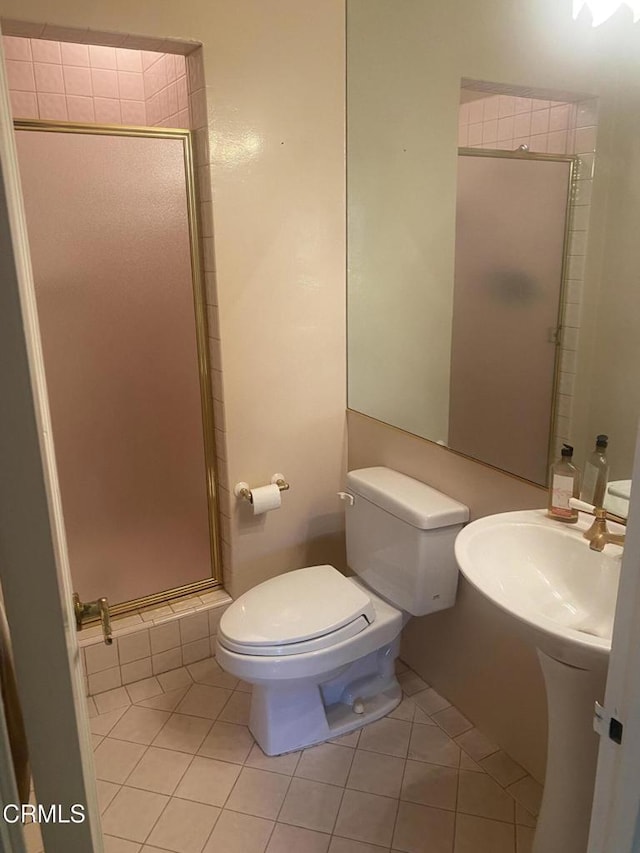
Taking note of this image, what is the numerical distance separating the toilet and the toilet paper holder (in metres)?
0.31

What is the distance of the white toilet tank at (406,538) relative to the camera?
2.01 m

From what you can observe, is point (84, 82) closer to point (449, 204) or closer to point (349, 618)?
point (449, 204)

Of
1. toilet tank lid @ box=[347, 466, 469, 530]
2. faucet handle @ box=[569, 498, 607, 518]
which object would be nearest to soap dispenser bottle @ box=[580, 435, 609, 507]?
faucet handle @ box=[569, 498, 607, 518]

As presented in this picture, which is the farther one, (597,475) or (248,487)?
(248,487)

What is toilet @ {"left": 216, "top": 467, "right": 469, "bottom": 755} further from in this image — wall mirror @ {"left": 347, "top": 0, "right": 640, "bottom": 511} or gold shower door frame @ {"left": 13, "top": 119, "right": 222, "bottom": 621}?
gold shower door frame @ {"left": 13, "top": 119, "right": 222, "bottom": 621}

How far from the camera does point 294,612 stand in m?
2.01

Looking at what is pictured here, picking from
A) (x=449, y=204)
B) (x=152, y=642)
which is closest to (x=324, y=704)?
(x=152, y=642)

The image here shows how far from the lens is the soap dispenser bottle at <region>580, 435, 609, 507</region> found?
5.47ft

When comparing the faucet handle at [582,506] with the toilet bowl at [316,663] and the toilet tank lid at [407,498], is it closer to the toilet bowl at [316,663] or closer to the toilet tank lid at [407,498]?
the toilet tank lid at [407,498]

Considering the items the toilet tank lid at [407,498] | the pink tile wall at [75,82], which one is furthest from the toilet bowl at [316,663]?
the pink tile wall at [75,82]

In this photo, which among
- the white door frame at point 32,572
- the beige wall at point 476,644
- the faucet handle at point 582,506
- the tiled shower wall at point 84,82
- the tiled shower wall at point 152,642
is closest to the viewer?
the white door frame at point 32,572

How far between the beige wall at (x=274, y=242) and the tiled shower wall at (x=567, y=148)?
0.65 metres

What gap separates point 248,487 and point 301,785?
1016mm

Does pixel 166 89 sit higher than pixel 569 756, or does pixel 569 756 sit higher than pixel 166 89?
pixel 166 89
